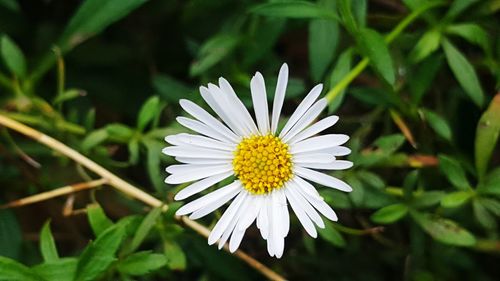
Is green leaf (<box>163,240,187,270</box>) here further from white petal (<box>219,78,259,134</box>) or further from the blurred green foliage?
white petal (<box>219,78,259,134</box>)

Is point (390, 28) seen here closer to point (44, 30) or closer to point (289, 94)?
point (289, 94)

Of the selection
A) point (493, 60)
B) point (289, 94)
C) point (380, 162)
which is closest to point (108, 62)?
A: point (289, 94)

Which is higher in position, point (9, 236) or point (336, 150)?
point (9, 236)

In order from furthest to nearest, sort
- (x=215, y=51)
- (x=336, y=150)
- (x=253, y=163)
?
(x=215, y=51) < (x=253, y=163) < (x=336, y=150)

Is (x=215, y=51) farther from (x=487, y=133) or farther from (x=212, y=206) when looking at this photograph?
(x=487, y=133)

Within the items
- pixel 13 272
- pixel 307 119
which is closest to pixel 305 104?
pixel 307 119

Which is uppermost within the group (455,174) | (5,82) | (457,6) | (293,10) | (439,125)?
(5,82)

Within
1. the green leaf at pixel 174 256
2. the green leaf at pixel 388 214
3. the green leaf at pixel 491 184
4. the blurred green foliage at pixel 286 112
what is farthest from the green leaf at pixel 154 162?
the green leaf at pixel 491 184
